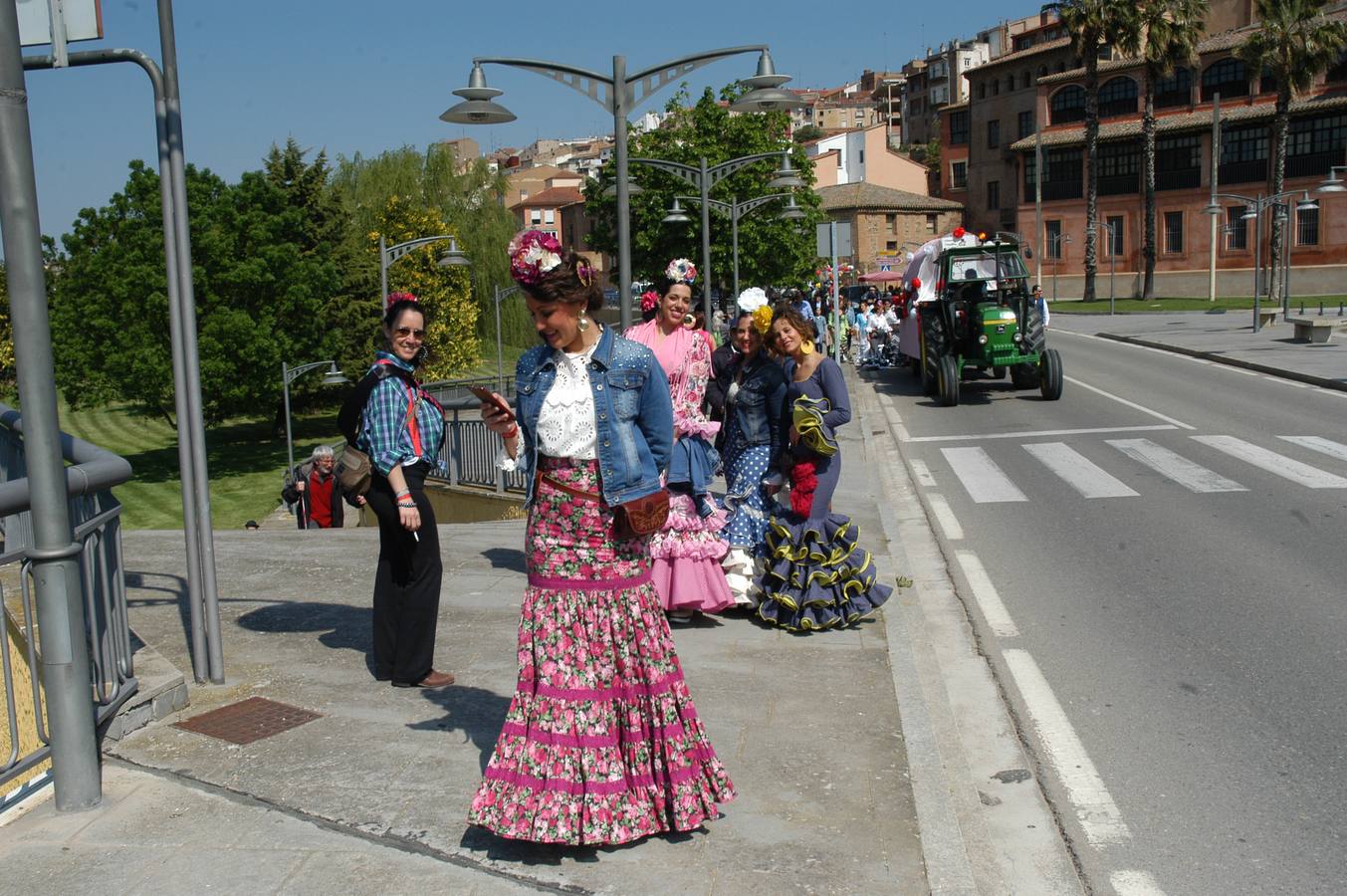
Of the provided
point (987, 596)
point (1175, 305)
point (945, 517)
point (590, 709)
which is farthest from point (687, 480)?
point (1175, 305)

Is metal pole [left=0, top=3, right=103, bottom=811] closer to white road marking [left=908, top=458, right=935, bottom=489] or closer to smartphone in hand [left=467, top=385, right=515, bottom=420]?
smartphone in hand [left=467, top=385, right=515, bottom=420]

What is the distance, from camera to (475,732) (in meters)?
5.08

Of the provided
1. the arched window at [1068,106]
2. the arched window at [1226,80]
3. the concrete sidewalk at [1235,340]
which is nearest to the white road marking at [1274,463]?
the concrete sidewalk at [1235,340]

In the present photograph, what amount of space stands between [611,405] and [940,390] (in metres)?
17.7

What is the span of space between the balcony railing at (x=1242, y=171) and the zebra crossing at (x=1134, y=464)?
52.2m

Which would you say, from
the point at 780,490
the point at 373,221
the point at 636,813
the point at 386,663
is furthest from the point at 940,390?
the point at 373,221

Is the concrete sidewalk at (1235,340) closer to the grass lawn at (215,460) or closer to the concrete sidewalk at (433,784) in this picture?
the concrete sidewalk at (433,784)

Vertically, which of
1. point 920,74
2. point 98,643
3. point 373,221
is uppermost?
point 920,74

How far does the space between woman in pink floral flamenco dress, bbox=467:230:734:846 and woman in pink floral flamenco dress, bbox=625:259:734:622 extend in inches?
105

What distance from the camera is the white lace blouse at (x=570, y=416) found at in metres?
4.04

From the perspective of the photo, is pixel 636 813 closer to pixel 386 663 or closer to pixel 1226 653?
pixel 386 663

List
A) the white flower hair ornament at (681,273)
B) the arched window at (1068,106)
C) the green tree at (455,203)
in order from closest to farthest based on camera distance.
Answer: the white flower hair ornament at (681,273) → the green tree at (455,203) → the arched window at (1068,106)

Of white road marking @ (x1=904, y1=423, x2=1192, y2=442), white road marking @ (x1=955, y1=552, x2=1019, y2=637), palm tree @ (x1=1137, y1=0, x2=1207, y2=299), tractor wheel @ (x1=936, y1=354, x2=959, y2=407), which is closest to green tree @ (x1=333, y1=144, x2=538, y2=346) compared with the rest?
palm tree @ (x1=1137, y1=0, x2=1207, y2=299)

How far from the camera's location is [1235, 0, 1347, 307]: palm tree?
2109 inches
